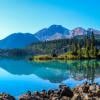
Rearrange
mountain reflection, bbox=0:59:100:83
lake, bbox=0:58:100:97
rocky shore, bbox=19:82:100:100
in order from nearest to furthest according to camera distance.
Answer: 1. rocky shore, bbox=19:82:100:100
2. lake, bbox=0:58:100:97
3. mountain reflection, bbox=0:59:100:83

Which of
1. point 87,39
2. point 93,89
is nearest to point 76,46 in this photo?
point 87,39

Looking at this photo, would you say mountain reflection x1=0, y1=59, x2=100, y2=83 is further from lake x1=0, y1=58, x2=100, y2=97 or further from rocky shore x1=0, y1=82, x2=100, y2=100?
rocky shore x1=0, y1=82, x2=100, y2=100

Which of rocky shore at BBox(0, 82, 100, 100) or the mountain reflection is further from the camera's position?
the mountain reflection

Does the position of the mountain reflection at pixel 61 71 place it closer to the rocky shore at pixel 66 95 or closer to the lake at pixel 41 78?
the lake at pixel 41 78

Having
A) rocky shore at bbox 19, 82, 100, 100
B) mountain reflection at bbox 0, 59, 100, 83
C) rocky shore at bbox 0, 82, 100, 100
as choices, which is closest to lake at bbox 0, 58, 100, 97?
mountain reflection at bbox 0, 59, 100, 83

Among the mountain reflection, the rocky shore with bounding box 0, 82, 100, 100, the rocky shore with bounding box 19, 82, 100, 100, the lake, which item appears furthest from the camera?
A: the mountain reflection

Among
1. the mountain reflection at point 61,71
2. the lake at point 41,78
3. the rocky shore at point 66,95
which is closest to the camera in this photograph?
the rocky shore at point 66,95

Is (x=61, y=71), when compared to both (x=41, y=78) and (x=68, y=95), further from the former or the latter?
(x=68, y=95)

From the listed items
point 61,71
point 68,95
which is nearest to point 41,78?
point 61,71

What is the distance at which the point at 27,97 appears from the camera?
27297 mm

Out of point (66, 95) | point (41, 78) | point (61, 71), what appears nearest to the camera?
point (66, 95)

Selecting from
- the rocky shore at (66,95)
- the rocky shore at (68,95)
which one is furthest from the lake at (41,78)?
the rocky shore at (66,95)

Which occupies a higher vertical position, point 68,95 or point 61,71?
point 68,95

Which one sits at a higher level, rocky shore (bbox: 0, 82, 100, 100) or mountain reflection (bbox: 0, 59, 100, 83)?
rocky shore (bbox: 0, 82, 100, 100)
